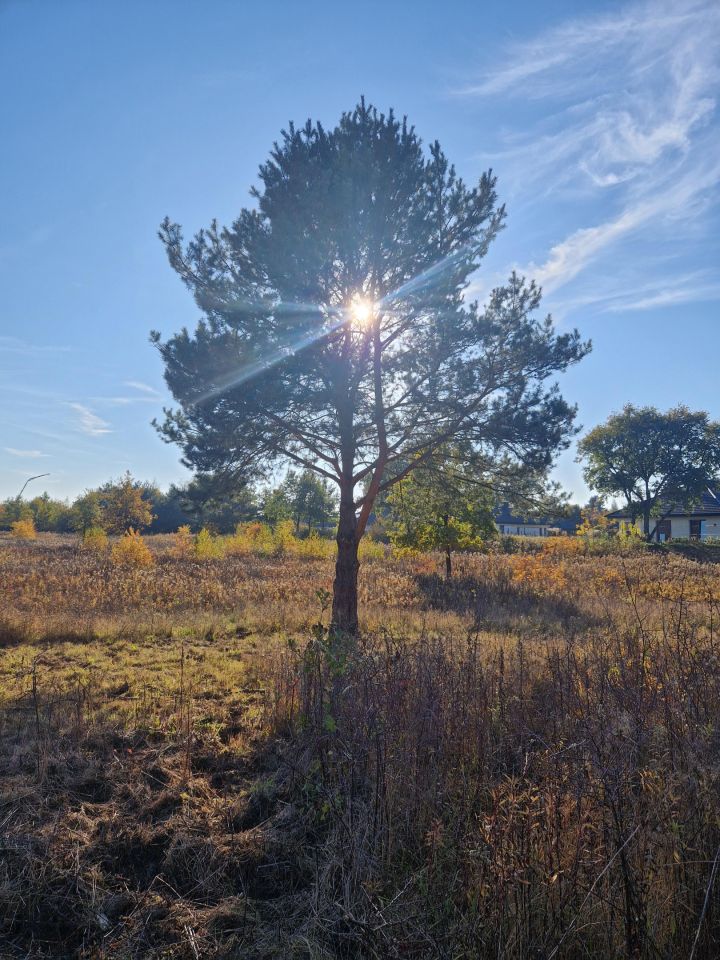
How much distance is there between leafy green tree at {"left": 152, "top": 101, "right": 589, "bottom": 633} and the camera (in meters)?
8.80

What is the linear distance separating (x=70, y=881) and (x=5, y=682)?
4721 millimetres

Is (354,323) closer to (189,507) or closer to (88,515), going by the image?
(189,507)

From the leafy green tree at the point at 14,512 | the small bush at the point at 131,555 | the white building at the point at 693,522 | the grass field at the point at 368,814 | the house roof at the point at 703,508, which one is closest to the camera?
the grass field at the point at 368,814

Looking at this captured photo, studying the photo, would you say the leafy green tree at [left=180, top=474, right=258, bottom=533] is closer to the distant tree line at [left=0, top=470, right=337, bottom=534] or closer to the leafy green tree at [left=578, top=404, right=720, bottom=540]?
the distant tree line at [left=0, top=470, right=337, bottom=534]

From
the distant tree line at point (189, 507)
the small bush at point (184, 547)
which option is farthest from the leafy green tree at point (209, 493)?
the small bush at point (184, 547)

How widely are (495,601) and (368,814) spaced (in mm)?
12871

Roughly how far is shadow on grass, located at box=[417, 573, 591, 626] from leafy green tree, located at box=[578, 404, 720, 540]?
100ft

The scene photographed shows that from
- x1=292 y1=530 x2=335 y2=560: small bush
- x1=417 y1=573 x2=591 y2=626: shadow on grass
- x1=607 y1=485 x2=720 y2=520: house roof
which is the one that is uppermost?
x1=607 y1=485 x2=720 y2=520: house roof

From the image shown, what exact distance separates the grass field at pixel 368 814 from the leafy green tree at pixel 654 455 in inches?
1658

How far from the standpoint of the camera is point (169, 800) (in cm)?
400

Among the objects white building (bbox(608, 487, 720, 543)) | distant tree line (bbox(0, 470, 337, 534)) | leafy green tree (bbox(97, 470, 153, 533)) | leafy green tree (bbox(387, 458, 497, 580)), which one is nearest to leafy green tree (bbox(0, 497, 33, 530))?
distant tree line (bbox(0, 470, 337, 534))

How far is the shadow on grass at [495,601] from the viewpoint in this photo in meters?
12.7

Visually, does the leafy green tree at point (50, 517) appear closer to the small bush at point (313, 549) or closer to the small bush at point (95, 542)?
the small bush at point (95, 542)

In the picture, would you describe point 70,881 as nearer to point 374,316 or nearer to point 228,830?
point 228,830
